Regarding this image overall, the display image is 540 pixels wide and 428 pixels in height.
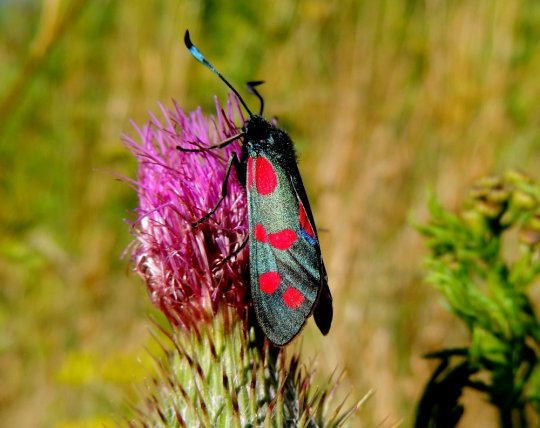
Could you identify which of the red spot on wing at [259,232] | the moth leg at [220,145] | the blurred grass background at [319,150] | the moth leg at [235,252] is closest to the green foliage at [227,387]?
the moth leg at [235,252]

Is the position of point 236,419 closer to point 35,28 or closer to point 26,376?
point 26,376

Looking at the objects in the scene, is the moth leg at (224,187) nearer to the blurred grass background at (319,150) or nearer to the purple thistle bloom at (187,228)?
the purple thistle bloom at (187,228)

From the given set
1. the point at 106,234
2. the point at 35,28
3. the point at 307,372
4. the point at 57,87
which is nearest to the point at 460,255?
the point at 307,372

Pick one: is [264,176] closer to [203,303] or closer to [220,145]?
[220,145]

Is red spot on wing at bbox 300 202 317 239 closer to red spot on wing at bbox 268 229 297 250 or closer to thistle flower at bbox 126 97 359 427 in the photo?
red spot on wing at bbox 268 229 297 250

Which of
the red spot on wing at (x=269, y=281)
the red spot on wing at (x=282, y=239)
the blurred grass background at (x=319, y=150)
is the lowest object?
the red spot on wing at (x=269, y=281)

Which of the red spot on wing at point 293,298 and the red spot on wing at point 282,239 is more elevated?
the red spot on wing at point 282,239
